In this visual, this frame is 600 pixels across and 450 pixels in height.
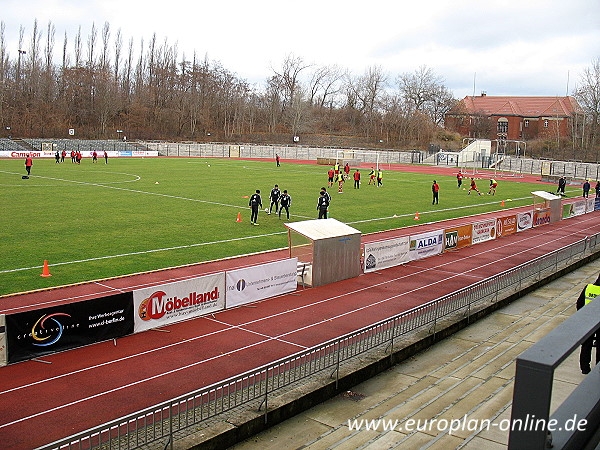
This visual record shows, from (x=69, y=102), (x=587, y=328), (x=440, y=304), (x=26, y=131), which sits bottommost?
(x=440, y=304)

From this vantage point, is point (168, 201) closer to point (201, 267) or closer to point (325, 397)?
point (201, 267)

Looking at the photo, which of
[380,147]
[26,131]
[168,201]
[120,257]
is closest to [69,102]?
[26,131]

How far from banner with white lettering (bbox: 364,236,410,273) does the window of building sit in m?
104

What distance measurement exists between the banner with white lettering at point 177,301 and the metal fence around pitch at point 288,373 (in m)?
3.82

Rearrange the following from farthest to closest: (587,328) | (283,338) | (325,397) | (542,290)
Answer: (542,290), (283,338), (325,397), (587,328)

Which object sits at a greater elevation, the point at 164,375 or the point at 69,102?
the point at 69,102

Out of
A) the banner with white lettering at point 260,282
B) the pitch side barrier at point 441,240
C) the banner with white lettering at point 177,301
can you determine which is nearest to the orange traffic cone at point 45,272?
the banner with white lettering at point 177,301

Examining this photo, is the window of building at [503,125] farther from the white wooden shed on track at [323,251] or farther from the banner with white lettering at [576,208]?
the white wooden shed on track at [323,251]

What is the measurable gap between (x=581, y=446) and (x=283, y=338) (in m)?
10.6

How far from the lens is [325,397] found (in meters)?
10.7

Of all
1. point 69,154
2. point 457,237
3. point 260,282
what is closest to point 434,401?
point 260,282

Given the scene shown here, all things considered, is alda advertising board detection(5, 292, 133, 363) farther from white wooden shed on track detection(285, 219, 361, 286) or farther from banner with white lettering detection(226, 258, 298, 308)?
white wooden shed on track detection(285, 219, 361, 286)

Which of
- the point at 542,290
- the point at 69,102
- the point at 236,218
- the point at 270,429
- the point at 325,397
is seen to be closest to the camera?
the point at 270,429

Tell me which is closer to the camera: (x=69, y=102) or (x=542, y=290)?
(x=542, y=290)
